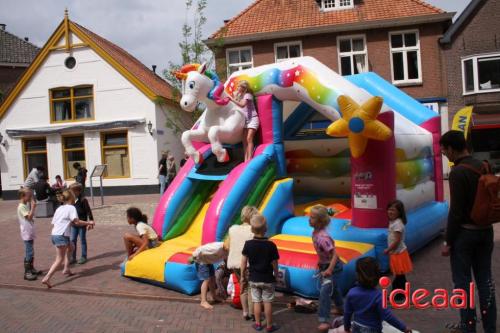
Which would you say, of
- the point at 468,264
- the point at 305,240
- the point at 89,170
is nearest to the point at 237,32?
the point at 89,170

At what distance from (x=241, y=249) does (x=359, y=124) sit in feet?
6.98

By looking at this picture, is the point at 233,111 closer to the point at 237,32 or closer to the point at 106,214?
the point at 106,214

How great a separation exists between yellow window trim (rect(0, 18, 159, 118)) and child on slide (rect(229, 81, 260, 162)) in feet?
40.2

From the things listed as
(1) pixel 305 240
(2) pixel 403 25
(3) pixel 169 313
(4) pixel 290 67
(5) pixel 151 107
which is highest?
(2) pixel 403 25

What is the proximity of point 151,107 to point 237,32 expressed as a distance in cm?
554

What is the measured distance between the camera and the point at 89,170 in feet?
65.0

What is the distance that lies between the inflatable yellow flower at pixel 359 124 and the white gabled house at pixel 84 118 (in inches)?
538

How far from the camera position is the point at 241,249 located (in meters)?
4.80

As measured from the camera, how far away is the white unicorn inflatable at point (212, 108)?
7.00m

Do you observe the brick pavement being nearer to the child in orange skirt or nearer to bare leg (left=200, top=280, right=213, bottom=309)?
bare leg (left=200, top=280, right=213, bottom=309)

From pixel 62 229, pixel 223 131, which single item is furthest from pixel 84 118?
pixel 62 229

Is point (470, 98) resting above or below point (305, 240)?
above

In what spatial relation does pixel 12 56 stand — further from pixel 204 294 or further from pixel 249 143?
pixel 204 294

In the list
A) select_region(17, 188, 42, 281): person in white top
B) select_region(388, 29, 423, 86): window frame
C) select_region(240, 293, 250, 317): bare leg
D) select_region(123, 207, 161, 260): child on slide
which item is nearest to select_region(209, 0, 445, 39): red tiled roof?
select_region(388, 29, 423, 86): window frame
